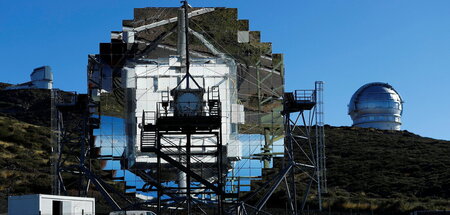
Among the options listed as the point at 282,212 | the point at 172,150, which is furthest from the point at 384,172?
the point at 172,150

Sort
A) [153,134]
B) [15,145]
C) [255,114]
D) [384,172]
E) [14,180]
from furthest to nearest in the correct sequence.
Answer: [15,145] → [384,172] → [14,180] → [255,114] → [153,134]

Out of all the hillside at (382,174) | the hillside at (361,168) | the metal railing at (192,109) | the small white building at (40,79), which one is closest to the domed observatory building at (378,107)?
the hillside at (361,168)

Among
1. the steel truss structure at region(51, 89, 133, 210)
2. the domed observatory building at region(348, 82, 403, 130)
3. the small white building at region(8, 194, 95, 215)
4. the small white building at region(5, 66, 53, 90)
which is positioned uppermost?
the small white building at region(5, 66, 53, 90)

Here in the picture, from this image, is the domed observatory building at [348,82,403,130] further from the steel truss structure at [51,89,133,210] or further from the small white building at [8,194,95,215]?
the small white building at [8,194,95,215]

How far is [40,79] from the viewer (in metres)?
124

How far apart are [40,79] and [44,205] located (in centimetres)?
9337

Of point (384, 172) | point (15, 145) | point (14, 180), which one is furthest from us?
point (15, 145)

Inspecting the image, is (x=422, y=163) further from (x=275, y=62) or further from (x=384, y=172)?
(x=275, y=62)

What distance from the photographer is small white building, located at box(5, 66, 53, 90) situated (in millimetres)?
122875

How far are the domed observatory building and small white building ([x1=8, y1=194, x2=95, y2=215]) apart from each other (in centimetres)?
8219

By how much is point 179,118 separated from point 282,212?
50.1ft

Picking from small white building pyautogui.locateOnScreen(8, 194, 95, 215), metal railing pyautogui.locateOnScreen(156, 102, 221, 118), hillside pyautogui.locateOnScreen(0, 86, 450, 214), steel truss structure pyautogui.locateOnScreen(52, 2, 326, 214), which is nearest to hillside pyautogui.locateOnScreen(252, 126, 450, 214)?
hillside pyautogui.locateOnScreen(0, 86, 450, 214)

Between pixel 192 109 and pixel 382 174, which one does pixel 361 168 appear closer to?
pixel 382 174

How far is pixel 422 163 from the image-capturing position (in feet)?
249
